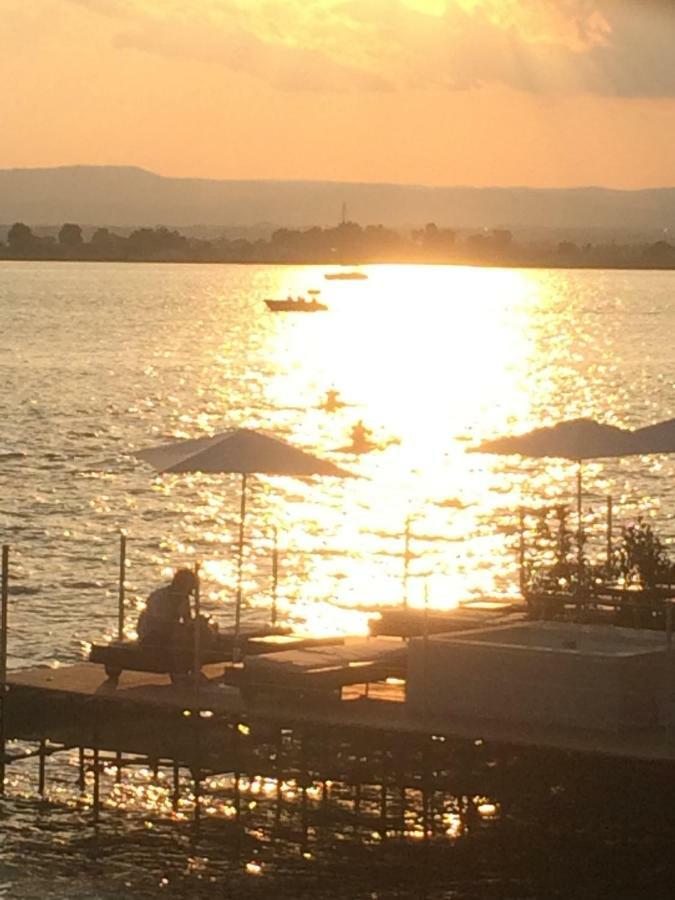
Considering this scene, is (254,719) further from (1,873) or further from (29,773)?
(29,773)

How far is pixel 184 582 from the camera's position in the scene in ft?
83.3

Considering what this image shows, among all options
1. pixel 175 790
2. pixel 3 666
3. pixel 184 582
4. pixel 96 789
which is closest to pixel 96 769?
pixel 96 789

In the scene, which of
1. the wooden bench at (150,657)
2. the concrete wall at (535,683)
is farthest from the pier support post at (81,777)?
the concrete wall at (535,683)

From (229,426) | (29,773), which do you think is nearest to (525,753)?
(29,773)

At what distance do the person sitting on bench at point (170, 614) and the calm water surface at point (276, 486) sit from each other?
208cm

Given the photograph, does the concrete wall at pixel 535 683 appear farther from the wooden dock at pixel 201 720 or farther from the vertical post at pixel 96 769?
the vertical post at pixel 96 769

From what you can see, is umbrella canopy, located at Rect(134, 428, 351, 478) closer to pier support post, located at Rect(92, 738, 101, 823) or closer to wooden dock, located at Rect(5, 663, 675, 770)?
wooden dock, located at Rect(5, 663, 675, 770)

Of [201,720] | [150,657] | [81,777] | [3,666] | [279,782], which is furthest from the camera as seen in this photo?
[81,777]

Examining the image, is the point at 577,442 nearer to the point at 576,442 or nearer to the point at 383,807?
the point at 576,442

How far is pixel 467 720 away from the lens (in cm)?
2323

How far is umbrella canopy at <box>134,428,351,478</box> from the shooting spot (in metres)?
27.4

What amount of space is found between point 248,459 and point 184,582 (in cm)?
259

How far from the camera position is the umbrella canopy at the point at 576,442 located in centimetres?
2922

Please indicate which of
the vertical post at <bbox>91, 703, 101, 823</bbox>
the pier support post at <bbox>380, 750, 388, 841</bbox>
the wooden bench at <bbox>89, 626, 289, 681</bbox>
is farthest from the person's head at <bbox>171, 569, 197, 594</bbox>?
the pier support post at <bbox>380, 750, 388, 841</bbox>
